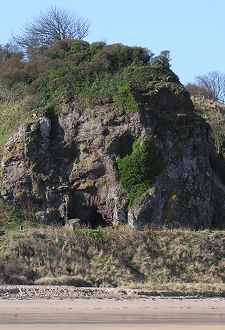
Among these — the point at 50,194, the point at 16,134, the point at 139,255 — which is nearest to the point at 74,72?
the point at 16,134

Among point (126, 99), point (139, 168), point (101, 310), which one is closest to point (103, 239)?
point (139, 168)

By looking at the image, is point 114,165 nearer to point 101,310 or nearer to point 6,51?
point 101,310

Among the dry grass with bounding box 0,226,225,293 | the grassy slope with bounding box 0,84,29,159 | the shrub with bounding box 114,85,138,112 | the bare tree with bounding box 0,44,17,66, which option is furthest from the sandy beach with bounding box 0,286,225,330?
the bare tree with bounding box 0,44,17,66

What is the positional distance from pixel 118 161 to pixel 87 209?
3.35 metres

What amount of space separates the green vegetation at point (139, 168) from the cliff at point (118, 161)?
55 millimetres

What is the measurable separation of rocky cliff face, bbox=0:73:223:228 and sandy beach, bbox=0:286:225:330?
1255 cm

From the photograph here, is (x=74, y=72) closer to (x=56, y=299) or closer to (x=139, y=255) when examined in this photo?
(x=139, y=255)

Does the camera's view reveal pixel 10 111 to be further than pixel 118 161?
Yes

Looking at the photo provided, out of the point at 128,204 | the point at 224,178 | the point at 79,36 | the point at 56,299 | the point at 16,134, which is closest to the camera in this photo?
the point at 56,299

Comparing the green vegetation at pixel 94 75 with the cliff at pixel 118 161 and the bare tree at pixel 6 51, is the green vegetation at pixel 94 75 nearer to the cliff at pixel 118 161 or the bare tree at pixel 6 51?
the cliff at pixel 118 161

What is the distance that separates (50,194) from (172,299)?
15912mm

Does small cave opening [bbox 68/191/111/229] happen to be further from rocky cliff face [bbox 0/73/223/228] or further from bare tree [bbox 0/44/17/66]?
bare tree [bbox 0/44/17/66]

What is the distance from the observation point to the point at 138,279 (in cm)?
2745

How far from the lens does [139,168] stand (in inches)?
1425
